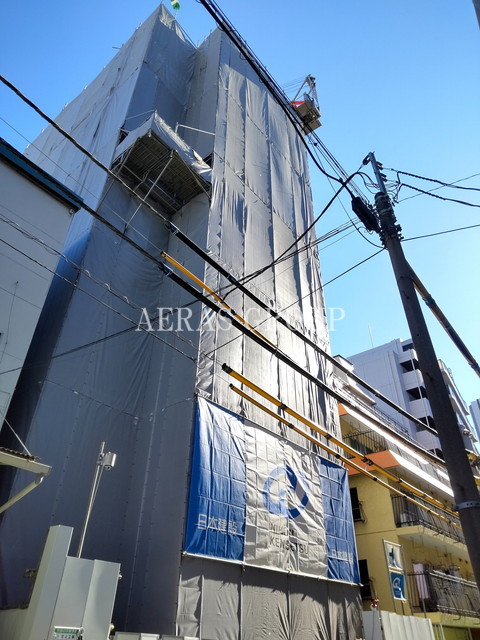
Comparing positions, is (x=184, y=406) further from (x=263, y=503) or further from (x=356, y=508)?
(x=356, y=508)

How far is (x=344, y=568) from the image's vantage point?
13.5 meters

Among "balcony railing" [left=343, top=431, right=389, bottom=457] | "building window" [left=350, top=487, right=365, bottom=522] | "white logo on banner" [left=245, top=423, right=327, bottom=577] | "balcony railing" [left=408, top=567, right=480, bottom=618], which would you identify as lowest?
"balcony railing" [left=408, top=567, right=480, bottom=618]

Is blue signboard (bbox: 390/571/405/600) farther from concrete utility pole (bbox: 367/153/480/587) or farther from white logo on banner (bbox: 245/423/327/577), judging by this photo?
concrete utility pole (bbox: 367/153/480/587)

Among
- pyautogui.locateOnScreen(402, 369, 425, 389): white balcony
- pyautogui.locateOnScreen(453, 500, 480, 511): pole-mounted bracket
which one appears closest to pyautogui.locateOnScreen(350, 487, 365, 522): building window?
pyautogui.locateOnScreen(453, 500, 480, 511): pole-mounted bracket

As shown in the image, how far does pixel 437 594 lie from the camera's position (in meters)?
16.3

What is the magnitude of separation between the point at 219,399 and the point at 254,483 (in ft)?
7.91

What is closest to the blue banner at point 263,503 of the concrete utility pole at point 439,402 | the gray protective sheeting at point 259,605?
the gray protective sheeting at point 259,605

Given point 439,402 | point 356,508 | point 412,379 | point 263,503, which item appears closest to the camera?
point 439,402

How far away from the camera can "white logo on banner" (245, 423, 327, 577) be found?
11.5 metres

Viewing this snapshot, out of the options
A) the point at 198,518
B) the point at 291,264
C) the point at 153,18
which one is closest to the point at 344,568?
the point at 198,518

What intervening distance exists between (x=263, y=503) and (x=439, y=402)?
768 cm

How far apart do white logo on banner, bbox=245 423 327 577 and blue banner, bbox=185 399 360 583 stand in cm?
2

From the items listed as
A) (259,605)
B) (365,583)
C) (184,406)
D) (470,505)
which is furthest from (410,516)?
(470,505)

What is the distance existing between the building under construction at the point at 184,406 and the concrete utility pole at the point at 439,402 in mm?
1883
